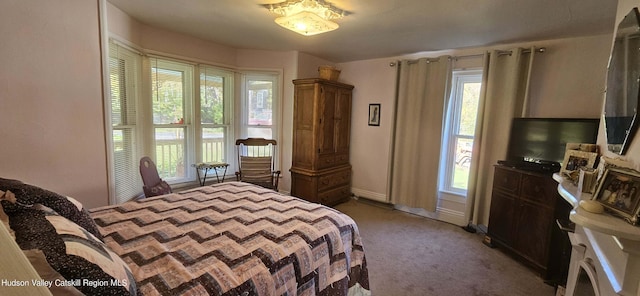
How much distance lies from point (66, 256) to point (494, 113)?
383 cm

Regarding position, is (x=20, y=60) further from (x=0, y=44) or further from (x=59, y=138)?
(x=59, y=138)

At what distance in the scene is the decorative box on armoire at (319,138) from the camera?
377 centimetres

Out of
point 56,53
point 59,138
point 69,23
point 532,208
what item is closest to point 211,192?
point 59,138

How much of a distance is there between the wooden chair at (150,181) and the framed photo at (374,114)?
3.01 metres

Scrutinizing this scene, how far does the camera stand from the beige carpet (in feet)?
7.33

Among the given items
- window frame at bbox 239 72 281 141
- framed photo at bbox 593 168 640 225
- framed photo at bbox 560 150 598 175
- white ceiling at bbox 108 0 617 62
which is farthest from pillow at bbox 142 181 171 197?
framed photo at bbox 560 150 598 175

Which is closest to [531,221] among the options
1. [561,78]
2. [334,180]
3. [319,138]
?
[561,78]

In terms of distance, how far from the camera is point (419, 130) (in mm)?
3781

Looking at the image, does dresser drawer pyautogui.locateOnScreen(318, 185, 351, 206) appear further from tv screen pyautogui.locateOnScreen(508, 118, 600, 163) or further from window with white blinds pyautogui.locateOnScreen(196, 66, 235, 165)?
tv screen pyautogui.locateOnScreen(508, 118, 600, 163)

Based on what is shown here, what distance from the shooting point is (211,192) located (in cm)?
236

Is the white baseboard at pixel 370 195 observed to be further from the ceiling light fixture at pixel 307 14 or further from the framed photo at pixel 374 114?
the ceiling light fixture at pixel 307 14

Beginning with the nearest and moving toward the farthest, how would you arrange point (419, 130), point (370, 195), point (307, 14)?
point (307, 14), point (419, 130), point (370, 195)

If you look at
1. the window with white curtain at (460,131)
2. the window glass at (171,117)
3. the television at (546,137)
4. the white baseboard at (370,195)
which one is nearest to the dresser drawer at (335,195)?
the white baseboard at (370,195)

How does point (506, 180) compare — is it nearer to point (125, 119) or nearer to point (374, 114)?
point (374, 114)
